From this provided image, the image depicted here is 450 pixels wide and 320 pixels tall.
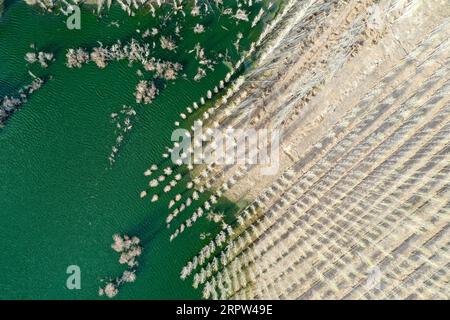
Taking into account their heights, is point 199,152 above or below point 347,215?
above

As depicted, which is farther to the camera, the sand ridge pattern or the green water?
the green water

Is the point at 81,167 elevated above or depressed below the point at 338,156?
above

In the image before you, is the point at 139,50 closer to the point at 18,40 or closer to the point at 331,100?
→ the point at 18,40

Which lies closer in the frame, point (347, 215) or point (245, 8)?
point (347, 215)

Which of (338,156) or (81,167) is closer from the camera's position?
(338,156)

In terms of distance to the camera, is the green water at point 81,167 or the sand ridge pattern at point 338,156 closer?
the sand ridge pattern at point 338,156

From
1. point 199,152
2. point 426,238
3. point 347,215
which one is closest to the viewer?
point 426,238
